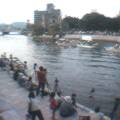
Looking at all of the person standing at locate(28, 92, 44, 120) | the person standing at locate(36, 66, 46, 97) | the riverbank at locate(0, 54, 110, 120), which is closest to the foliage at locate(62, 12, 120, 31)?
the riverbank at locate(0, 54, 110, 120)

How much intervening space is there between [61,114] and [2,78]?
1505 cm

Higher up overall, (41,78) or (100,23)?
(100,23)

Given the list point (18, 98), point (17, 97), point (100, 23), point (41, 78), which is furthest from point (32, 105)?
point (100, 23)

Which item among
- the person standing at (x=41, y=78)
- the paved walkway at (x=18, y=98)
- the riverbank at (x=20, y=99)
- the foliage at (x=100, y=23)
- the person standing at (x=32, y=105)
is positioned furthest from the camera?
the foliage at (x=100, y=23)

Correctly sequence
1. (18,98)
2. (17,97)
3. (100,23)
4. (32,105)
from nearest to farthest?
(32,105)
(18,98)
(17,97)
(100,23)

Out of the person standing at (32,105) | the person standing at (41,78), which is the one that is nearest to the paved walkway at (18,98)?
the person standing at (41,78)

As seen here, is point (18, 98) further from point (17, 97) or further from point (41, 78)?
point (41, 78)

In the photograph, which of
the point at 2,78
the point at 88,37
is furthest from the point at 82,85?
the point at 88,37

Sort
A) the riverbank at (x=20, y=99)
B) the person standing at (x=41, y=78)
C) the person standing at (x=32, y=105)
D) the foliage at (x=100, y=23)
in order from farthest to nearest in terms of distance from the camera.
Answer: the foliage at (x=100, y=23) → the person standing at (x=41, y=78) → the riverbank at (x=20, y=99) → the person standing at (x=32, y=105)

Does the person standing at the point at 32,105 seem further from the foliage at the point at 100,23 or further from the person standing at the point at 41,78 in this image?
the foliage at the point at 100,23

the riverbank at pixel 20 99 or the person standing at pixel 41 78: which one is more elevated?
the person standing at pixel 41 78

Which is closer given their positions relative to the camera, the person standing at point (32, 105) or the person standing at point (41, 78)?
the person standing at point (32, 105)

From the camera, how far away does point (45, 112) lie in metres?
21.4

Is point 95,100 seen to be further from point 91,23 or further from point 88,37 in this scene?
point 91,23
